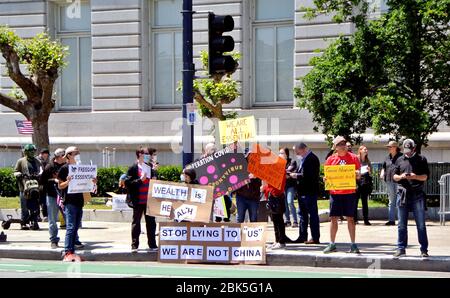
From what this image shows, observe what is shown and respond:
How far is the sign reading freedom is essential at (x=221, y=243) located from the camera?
1585 cm

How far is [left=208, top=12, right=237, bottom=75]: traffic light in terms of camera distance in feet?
54.7

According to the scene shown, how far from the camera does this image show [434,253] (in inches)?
627

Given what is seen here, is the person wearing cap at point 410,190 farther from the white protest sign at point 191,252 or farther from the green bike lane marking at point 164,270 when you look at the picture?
the white protest sign at point 191,252

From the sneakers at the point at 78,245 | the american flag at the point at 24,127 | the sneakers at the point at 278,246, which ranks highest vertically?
the american flag at the point at 24,127

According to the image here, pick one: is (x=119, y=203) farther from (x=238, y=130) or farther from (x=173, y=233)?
(x=173, y=233)

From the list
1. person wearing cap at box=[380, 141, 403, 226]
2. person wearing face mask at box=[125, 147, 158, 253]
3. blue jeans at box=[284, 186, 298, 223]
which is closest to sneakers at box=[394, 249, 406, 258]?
person wearing face mask at box=[125, 147, 158, 253]

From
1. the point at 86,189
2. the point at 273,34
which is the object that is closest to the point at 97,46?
the point at 273,34

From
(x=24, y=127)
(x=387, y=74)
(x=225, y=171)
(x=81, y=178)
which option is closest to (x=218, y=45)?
(x=225, y=171)

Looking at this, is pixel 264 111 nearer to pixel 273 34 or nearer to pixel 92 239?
pixel 273 34

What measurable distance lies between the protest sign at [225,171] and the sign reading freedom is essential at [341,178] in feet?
5.69

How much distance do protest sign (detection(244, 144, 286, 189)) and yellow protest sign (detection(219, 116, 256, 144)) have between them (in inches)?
12.8

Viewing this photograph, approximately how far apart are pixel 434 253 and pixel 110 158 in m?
19.2

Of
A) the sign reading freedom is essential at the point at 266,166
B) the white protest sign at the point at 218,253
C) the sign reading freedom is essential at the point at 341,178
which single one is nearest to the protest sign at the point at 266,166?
the sign reading freedom is essential at the point at 266,166

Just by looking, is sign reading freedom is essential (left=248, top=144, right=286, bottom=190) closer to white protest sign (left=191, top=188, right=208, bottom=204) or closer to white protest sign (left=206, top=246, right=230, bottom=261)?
white protest sign (left=191, top=188, right=208, bottom=204)
